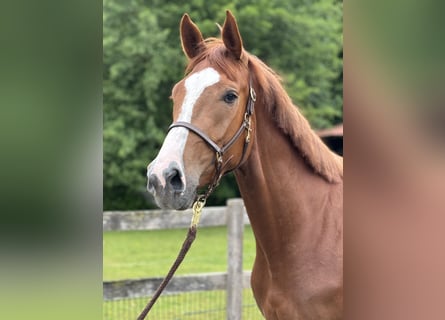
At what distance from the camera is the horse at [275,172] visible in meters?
1.87

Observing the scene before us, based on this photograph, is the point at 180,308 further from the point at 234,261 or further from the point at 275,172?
the point at 275,172

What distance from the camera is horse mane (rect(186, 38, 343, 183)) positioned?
1.98 m

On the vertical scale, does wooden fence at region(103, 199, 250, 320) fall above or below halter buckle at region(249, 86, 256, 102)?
below

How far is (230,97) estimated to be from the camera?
1859mm

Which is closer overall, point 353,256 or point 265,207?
point 353,256

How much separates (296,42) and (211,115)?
9.86 m

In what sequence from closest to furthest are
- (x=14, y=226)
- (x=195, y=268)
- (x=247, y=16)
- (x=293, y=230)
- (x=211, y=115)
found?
1. (x=14, y=226)
2. (x=211, y=115)
3. (x=293, y=230)
4. (x=195, y=268)
5. (x=247, y=16)

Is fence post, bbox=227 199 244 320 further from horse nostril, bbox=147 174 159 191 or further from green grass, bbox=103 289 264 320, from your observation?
horse nostril, bbox=147 174 159 191

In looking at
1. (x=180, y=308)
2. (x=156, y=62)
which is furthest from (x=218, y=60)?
(x=156, y=62)

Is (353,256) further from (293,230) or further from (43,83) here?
(293,230)

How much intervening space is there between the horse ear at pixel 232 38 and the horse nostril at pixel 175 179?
1.86 feet

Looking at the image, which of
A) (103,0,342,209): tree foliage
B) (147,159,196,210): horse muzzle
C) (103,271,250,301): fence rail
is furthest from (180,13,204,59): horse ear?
(103,0,342,209): tree foliage

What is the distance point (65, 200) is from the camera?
21.7 inches

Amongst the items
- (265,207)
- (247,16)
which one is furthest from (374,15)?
(247,16)
